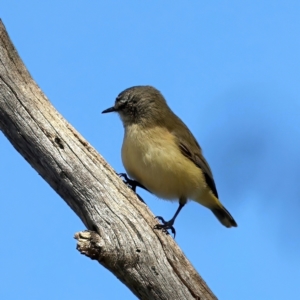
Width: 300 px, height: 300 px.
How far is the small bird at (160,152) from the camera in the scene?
23.1ft

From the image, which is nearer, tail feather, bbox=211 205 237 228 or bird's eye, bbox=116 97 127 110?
bird's eye, bbox=116 97 127 110

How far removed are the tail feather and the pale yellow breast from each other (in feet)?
3.25

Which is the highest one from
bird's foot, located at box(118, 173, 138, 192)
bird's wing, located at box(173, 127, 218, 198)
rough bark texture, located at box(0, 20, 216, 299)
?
bird's wing, located at box(173, 127, 218, 198)

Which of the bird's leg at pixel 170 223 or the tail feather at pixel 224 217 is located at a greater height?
the tail feather at pixel 224 217

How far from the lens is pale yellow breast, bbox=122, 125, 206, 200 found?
7008 mm

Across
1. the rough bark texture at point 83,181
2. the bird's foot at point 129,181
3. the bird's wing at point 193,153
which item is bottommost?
the rough bark texture at point 83,181

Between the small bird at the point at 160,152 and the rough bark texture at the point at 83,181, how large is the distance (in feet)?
2.73

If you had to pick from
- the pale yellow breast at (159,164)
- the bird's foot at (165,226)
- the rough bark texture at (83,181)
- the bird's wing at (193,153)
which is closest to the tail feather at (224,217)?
the bird's wing at (193,153)

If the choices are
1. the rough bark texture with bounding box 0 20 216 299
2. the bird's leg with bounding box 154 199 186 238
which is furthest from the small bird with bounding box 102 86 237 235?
the rough bark texture with bounding box 0 20 216 299

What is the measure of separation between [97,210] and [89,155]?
516 millimetres

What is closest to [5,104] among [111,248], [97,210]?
[97,210]

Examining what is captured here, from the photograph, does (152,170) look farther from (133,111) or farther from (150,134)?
(133,111)

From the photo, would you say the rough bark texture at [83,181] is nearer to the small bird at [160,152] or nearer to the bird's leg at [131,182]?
the small bird at [160,152]

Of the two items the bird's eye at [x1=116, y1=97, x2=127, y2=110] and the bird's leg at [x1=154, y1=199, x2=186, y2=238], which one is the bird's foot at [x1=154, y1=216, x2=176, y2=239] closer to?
the bird's leg at [x1=154, y1=199, x2=186, y2=238]
